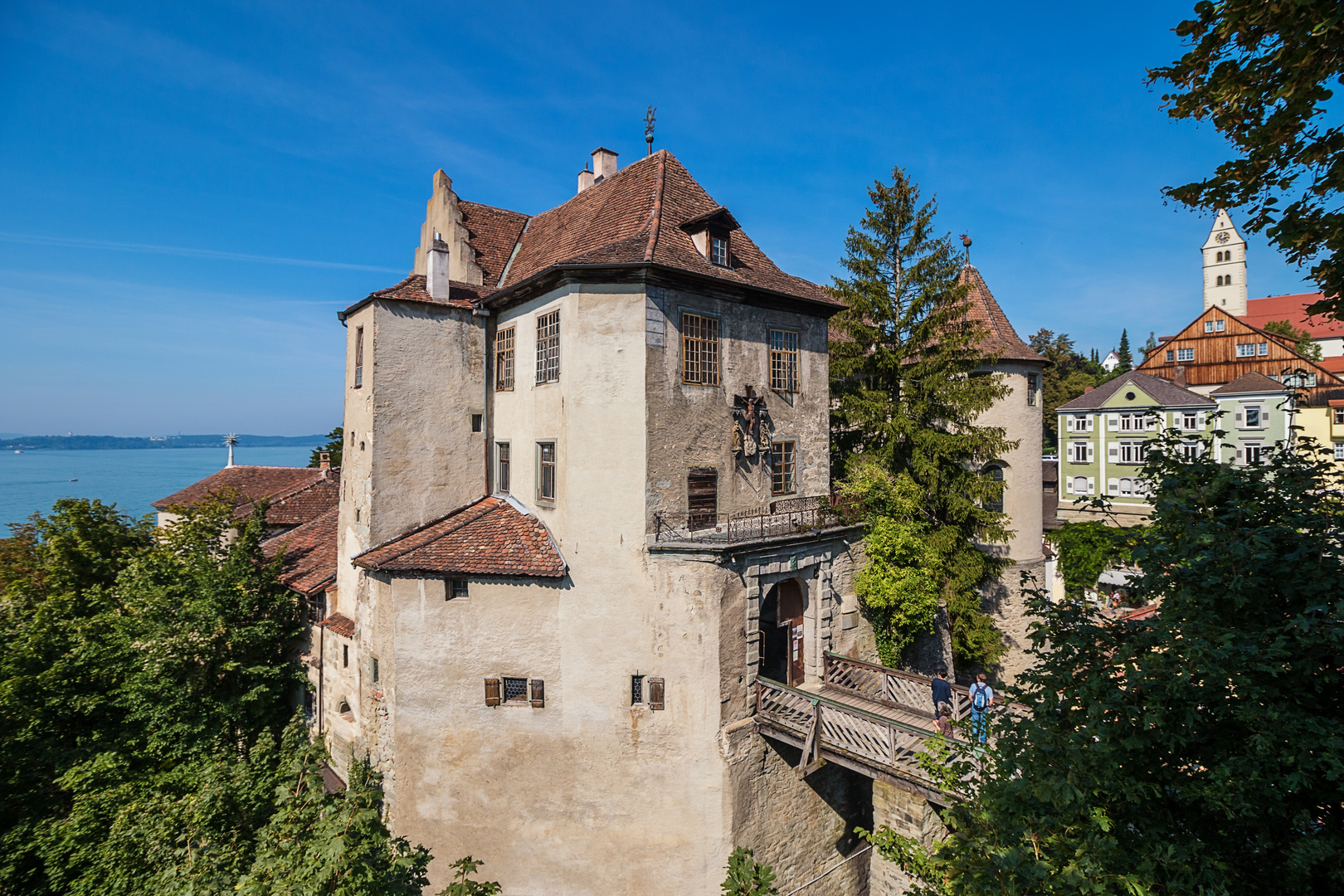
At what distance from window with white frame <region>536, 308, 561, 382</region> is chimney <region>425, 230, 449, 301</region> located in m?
3.98

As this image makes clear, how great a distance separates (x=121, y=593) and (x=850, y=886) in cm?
2614

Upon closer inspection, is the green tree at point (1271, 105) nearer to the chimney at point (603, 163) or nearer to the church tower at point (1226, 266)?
the chimney at point (603, 163)

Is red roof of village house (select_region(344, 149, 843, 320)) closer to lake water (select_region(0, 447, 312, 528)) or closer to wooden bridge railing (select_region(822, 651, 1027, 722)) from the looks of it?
wooden bridge railing (select_region(822, 651, 1027, 722))

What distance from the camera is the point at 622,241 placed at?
661 inches

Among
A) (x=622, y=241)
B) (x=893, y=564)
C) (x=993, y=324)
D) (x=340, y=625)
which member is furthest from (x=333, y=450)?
(x=993, y=324)

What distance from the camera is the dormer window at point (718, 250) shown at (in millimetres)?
17406

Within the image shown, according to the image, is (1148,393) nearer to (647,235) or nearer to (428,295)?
(647,235)

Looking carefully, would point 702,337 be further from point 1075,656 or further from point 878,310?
point 1075,656

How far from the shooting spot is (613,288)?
1597cm

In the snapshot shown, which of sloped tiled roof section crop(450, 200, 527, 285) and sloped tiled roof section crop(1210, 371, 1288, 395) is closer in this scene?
sloped tiled roof section crop(450, 200, 527, 285)

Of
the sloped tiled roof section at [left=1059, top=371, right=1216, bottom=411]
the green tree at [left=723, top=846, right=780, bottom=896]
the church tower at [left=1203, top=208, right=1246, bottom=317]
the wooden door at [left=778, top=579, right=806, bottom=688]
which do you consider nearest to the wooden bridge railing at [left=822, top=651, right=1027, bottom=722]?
the wooden door at [left=778, top=579, right=806, bottom=688]

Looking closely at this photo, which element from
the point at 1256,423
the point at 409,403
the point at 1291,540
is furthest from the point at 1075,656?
the point at 1256,423

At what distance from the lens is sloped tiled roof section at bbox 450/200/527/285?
21422mm

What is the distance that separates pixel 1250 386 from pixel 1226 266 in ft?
110
